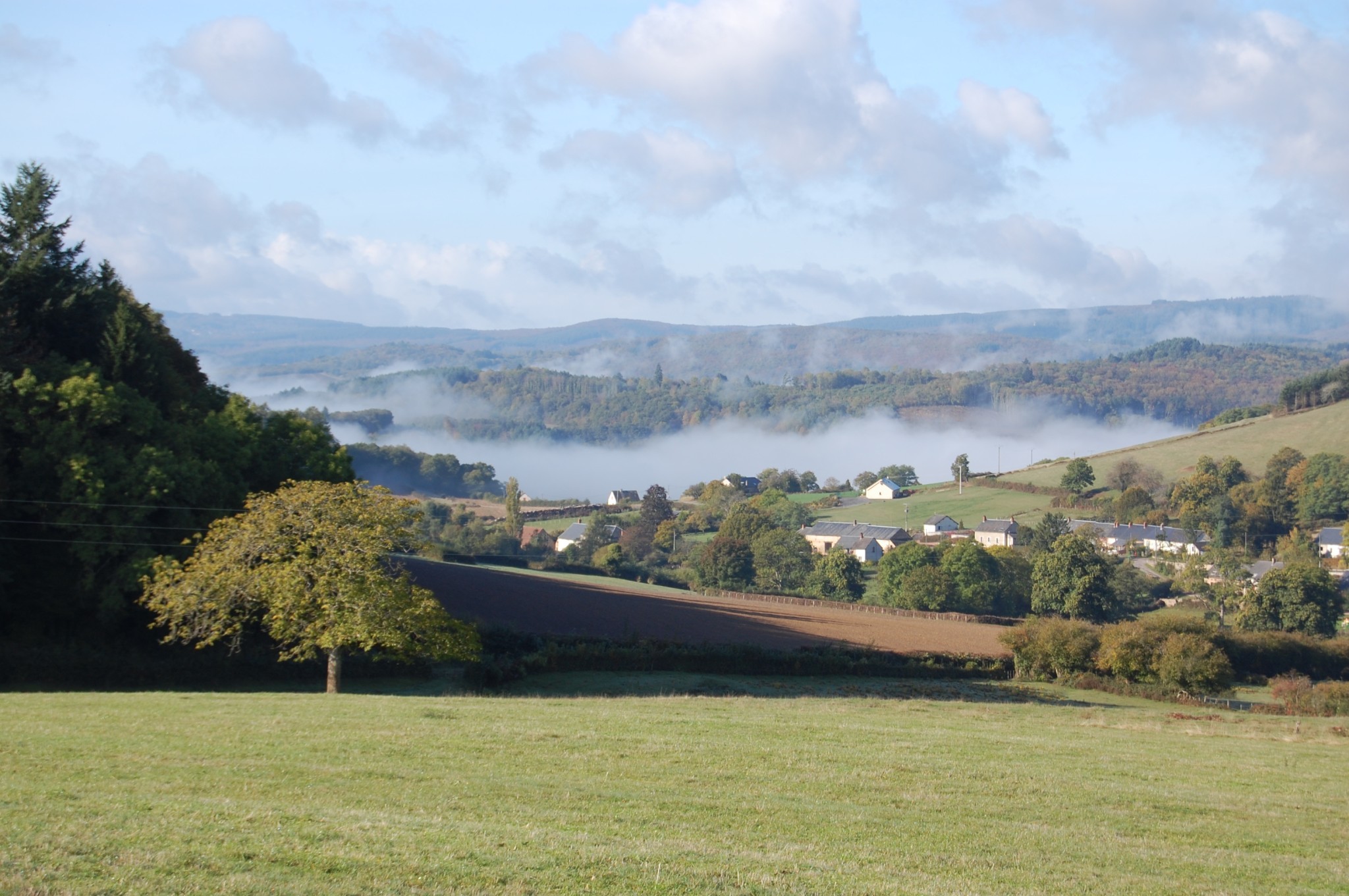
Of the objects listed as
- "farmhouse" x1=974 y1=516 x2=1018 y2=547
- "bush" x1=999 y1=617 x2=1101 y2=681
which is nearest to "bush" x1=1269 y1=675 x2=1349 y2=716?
"bush" x1=999 y1=617 x2=1101 y2=681

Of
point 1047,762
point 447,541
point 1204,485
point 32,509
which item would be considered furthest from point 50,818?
point 1204,485

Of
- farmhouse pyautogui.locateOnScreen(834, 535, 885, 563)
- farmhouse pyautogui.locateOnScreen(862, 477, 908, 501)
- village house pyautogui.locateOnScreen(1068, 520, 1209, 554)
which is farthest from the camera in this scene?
farmhouse pyautogui.locateOnScreen(862, 477, 908, 501)

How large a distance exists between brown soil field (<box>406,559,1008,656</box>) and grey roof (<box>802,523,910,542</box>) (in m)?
54.5

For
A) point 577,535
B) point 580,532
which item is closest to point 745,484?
point 580,532

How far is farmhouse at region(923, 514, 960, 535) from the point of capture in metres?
135

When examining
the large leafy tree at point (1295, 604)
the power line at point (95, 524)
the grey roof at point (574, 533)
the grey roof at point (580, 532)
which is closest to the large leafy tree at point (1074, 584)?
the large leafy tree at point (1295, 604)

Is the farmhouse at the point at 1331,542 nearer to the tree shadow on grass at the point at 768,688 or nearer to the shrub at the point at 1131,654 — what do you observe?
the shrub at the point at 1131,654

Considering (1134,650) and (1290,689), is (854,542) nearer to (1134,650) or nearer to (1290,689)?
(1134,650)

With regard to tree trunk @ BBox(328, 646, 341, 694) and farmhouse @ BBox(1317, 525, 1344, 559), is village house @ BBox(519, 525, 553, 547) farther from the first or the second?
tree trunk @ BBox(328, 646, 341, 694)

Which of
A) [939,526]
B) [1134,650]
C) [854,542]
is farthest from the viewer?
[939,526]

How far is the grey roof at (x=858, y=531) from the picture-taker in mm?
132375

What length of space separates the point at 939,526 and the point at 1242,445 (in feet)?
153

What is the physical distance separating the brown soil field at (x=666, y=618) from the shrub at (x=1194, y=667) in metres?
8.87

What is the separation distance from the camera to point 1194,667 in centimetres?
4922
